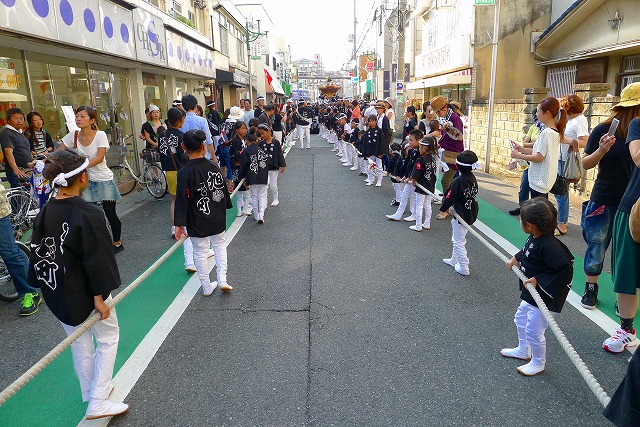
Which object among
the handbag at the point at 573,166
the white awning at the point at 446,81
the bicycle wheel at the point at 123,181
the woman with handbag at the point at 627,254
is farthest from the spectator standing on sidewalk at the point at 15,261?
the white awning at the point at 446,81

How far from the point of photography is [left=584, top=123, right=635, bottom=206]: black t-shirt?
3928 mm

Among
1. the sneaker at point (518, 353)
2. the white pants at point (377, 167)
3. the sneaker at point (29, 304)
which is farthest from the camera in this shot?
the white pants at point (377, 167)

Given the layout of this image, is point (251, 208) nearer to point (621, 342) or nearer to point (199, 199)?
point (199, 199)

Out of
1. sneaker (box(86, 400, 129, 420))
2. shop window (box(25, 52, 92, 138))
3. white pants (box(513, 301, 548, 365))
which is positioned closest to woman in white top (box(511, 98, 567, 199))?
white pants (box(513, 301, 548, 365))

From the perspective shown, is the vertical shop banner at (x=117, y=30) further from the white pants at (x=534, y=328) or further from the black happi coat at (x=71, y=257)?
the white pants at (x=534, y=328)

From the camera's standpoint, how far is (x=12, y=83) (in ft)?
26.6

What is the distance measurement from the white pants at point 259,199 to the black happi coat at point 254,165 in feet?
0.43

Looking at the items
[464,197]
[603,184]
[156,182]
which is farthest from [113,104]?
[603,184]

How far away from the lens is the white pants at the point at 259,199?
7715 millimetres

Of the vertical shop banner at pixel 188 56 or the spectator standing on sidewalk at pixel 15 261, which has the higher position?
the vertical shop banner at pixel 188 56

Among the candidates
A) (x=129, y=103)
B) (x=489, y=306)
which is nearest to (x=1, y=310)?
(x=489, y=306)

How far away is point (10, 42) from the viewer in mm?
7637

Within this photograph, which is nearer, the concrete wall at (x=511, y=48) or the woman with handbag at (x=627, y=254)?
the woman with handbag at (x=627, y=254)

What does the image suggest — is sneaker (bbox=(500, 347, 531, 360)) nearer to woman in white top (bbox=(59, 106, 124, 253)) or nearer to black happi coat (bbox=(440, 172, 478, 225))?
black happi coat (bbox=(440, 172, 478, 225))
